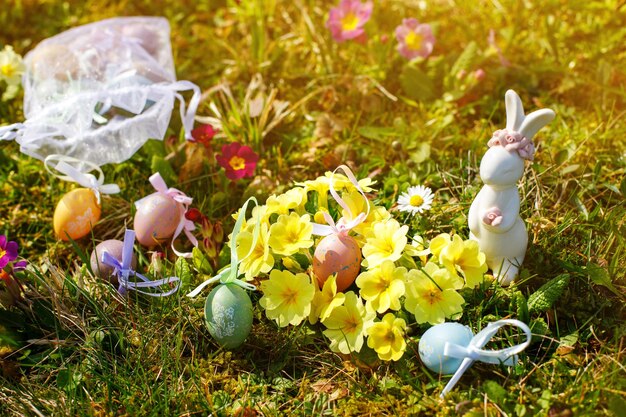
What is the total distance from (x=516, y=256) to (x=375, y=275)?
1.44ft

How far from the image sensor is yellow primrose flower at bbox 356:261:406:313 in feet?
6.16

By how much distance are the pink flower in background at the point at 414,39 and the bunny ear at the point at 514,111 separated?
1213mm

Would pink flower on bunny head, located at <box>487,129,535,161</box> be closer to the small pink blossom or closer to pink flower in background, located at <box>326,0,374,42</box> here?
the small pink blossom

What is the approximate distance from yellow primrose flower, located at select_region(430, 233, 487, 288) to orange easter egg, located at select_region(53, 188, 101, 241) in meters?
1.28

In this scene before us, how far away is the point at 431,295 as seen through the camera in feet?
6.26

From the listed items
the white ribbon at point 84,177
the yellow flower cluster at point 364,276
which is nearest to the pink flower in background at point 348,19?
the yellow flower cluster at point 364,276

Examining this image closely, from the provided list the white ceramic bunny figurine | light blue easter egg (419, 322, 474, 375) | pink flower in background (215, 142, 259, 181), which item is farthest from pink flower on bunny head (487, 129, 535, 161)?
pink flower in background (215, 142, 259, 181)

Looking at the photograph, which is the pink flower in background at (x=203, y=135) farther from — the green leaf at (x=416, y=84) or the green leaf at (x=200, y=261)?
the green leaf at (x=416, y=84)

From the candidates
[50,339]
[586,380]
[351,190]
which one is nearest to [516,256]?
[586,380]

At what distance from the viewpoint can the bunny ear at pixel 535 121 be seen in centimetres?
179

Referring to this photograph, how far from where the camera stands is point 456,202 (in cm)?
238

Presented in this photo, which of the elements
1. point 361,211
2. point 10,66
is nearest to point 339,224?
point 361,211

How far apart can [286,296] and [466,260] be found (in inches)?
20.9

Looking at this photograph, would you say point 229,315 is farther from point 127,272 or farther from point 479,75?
point 479,75
